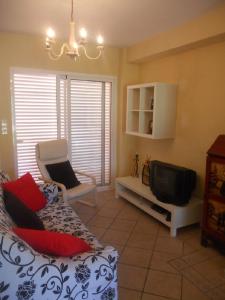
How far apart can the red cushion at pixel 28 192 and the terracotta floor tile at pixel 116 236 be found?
0.84 m

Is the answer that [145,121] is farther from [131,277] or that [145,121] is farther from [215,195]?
[131,277]

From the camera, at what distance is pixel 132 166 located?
4.64 meters

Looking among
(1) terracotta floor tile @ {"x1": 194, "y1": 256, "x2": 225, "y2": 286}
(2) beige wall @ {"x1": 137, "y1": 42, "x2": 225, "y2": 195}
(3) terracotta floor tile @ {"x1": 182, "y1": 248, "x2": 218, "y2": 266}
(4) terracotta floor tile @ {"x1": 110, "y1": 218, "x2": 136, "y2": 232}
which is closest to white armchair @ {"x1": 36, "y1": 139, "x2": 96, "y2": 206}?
(4) terracotta floor tile @ {"x1": 110, "y1": 218, "x2": 136, "y2": 232}

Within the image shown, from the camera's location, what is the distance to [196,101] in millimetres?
3297

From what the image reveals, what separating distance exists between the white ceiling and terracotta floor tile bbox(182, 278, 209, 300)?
2594mm

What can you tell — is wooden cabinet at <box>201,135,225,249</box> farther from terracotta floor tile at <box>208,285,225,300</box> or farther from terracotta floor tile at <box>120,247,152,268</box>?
terracotta floor tile at <box>120,247,152,268</box>

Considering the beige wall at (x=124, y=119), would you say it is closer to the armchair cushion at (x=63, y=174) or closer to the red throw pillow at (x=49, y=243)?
the armchair cushion at (x=63, y=174)

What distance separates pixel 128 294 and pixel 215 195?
1.29 metres

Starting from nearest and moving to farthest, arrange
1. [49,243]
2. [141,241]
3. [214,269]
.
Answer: [49,243] → [214,269] → [141,241]

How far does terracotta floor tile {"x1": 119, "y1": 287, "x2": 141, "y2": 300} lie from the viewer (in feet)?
6.56

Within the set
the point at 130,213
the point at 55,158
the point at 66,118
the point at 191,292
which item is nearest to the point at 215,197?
the point at 191,292

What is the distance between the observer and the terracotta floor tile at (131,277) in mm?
2145

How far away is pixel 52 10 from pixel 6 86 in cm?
134

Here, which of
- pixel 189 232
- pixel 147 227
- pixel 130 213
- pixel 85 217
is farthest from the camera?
pixel 130 213
